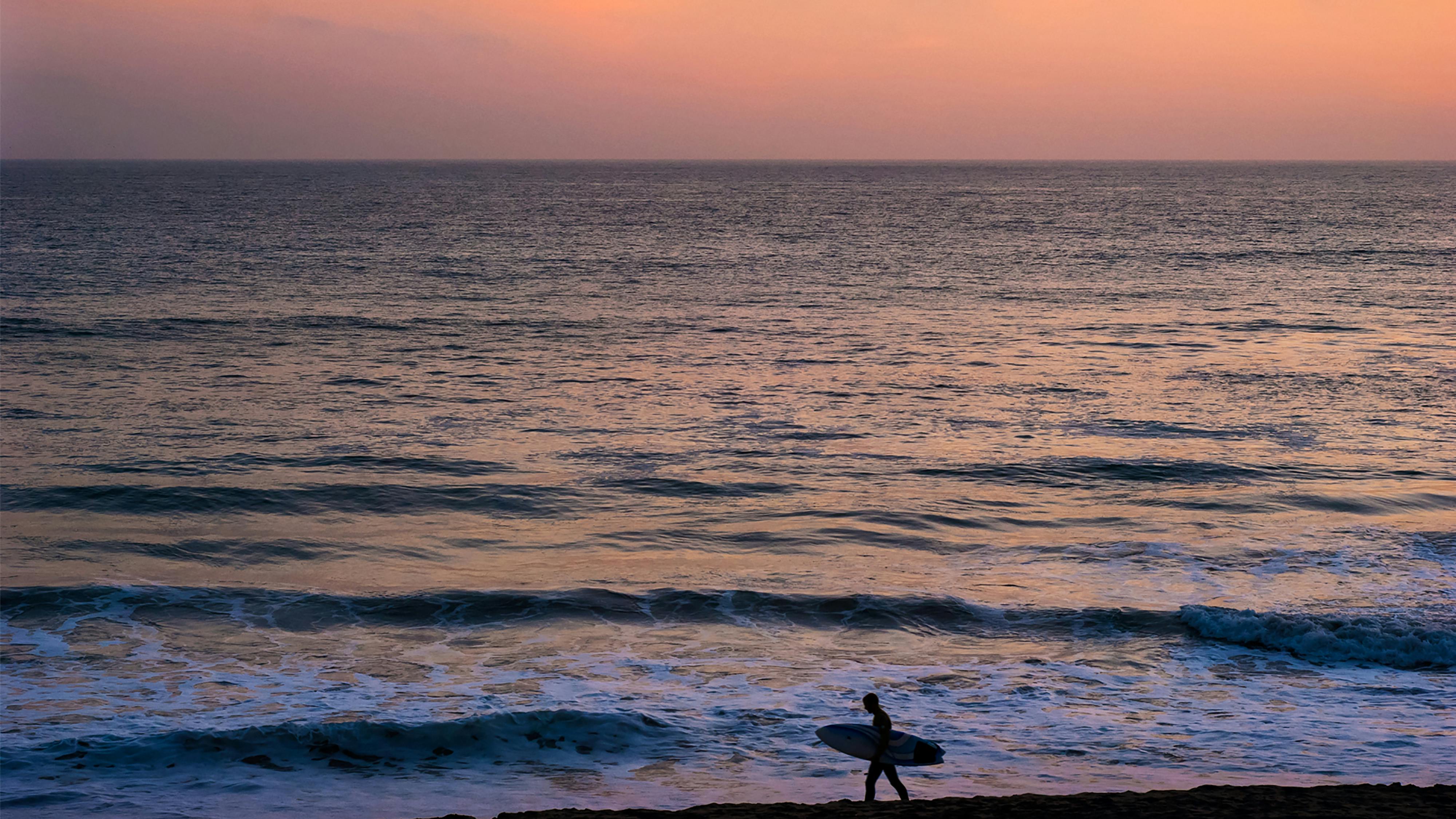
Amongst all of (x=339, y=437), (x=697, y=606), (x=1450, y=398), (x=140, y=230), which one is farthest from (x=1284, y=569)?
(x=140, y=230)

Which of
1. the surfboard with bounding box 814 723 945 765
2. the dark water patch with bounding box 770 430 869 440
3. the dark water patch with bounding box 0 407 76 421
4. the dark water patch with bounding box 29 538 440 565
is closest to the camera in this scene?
the surfboard with bounding box 814 723 945 765

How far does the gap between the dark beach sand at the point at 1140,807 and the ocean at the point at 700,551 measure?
2.98 ft

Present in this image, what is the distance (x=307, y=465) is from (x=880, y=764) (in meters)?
17.0

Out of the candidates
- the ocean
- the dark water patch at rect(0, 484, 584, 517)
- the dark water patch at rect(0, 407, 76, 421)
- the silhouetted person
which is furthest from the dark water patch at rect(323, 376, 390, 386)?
the silhouetted person

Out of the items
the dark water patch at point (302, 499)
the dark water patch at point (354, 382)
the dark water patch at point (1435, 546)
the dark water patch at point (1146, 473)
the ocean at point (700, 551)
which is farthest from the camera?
the dark water patch at point (354, 382)

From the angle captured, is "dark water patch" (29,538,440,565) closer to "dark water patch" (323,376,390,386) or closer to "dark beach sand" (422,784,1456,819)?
"dark beach sand" (422,784,1456,819)

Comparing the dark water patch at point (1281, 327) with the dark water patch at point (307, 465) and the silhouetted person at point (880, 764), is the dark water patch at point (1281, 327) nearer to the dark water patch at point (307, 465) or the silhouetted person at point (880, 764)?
the dark water patch at point (307, 465)

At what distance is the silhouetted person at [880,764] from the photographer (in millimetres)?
10008

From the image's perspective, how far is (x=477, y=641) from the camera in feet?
50.4

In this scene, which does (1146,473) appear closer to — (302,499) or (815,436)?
(815,436)

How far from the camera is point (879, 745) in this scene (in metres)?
10.3

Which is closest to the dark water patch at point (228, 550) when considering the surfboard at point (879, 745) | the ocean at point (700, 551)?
the ocean at point (700, 551)

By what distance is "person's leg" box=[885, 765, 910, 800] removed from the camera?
10.0 meters

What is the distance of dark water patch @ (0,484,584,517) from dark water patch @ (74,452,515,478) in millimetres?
1014
